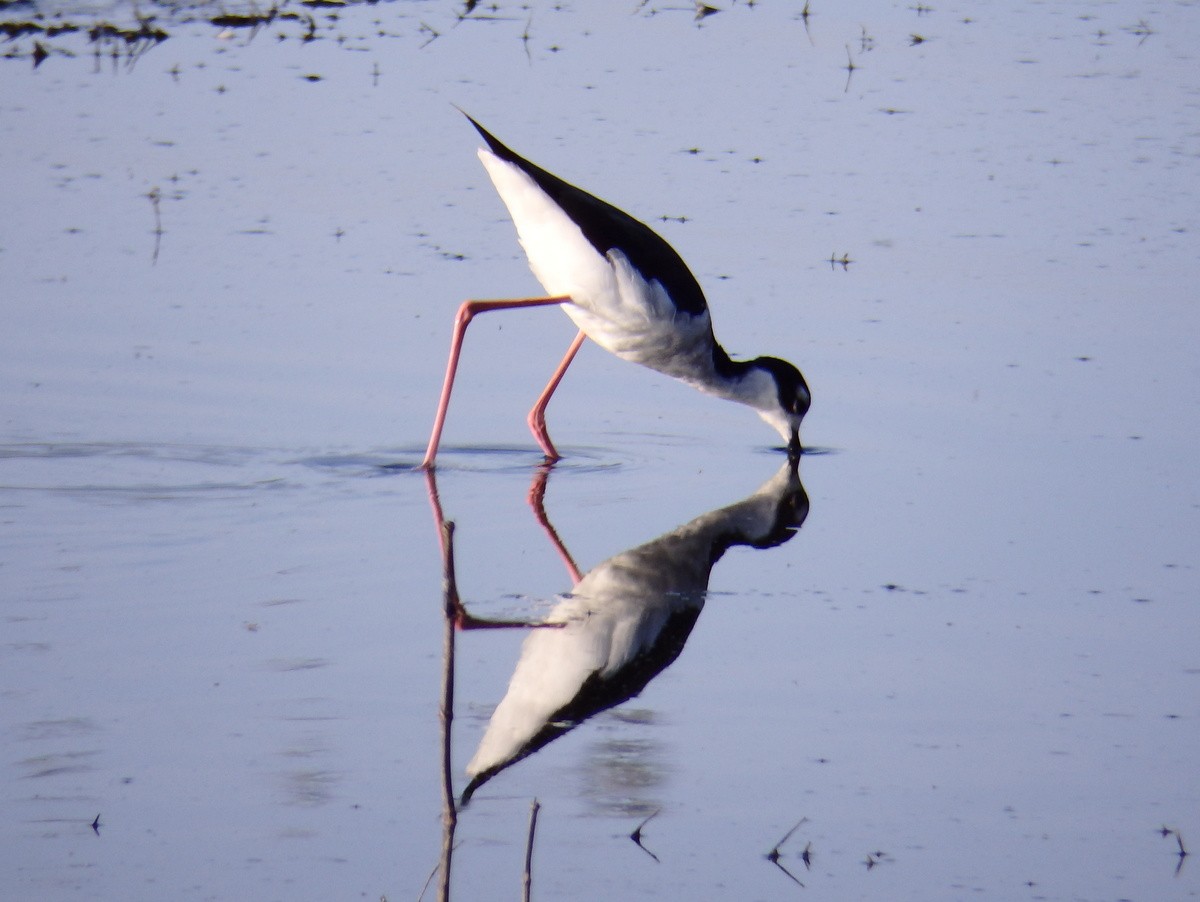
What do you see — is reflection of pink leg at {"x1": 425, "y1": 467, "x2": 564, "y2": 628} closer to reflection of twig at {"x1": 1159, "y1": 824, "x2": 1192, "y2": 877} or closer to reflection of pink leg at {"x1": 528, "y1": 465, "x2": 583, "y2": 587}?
reflection of pink leg at {"x1": 528, "y1": 465, "x2": 583, "y2": 587}

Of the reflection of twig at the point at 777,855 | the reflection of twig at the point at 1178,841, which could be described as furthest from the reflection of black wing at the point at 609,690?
the reflection of twig at the point at 1178,841

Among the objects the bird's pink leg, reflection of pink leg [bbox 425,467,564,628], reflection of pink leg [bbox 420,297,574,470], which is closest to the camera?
reflection of pink leg [bbox 425,467,564,628]

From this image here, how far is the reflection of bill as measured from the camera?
4008 mm

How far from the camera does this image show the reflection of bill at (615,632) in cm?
401

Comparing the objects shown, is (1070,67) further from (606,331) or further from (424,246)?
(606,331)

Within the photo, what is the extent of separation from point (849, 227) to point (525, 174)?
8.78 feet

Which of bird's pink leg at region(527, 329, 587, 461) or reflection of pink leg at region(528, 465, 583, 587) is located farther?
bird's pink leg at region(527, 329, 587, 461)

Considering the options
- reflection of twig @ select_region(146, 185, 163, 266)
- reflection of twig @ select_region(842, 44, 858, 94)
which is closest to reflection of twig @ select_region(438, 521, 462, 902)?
reflection of twig @ select_region(146, 185, 163, 266)

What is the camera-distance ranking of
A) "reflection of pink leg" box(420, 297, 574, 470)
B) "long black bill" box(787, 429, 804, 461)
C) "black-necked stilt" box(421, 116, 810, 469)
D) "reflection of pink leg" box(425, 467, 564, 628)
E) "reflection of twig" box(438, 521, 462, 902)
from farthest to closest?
"long black bill" box(787, 429, 804, 461), "black-necked stilt" box(421, 116, 810, 469), "reflection of pink leg" box(420, 297, 574, 470), "reflection of pink leg" box(425, 467, 564, 628), "reflection of twig" box(438, 521, 462, 902)

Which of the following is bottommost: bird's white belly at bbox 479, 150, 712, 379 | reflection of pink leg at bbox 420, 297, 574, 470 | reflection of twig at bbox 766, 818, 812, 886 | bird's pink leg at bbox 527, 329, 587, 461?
bird's pink leg at bbox 527, 329, 587, 461

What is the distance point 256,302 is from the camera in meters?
7.42

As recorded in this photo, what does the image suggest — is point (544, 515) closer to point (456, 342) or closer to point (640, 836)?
point (456, 342)

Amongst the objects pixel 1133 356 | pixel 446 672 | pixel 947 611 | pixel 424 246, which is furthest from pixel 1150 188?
pixel 446 672

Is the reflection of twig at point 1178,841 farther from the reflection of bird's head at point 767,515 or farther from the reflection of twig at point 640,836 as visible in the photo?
the reflection of bird's head at point 767,515
